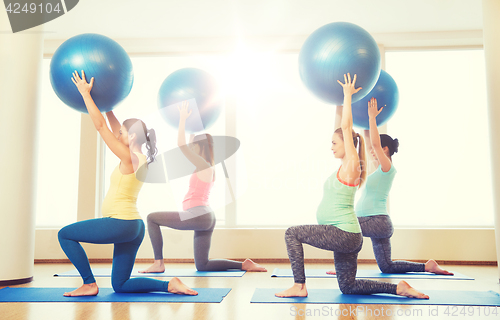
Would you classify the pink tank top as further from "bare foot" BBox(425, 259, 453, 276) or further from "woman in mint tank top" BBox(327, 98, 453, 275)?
"bare foot" BBox(425, 259, 453, 276)

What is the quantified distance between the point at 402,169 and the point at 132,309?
3.48 meters

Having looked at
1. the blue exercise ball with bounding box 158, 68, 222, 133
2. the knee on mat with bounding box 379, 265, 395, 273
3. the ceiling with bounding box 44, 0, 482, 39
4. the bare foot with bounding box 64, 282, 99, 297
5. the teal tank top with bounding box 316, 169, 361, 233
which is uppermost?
the ceiling with bounding box 44, 0, 482, 39

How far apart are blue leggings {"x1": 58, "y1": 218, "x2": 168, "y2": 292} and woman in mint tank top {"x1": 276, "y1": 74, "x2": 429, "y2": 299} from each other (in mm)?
850

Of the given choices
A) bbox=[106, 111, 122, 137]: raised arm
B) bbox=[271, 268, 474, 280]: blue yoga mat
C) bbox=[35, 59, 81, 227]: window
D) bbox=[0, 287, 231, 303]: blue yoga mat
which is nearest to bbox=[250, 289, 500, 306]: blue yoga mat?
bbox=[0, 287, 231, 303]: blue yoga mat

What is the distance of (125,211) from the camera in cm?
235

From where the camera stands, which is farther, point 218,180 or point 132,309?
point 218,180

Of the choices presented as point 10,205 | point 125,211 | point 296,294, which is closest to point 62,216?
point 10,205

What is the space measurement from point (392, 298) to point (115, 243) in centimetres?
168

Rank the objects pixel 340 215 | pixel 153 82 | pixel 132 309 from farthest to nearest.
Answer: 1. pixel 153 82
2. pixel 340 215
3. pixel 132 309

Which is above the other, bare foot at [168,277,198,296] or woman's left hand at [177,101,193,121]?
woman's left hand at [177,101,193,121]

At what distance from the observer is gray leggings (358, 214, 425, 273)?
3.12 m

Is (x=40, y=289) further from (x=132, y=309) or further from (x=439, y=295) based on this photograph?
(x=439, y=295)

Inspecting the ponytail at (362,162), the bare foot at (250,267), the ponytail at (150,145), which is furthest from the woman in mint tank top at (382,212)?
the ponytail at (150,145)

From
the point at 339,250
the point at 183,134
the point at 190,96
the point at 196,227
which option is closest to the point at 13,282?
the point at 196,227
